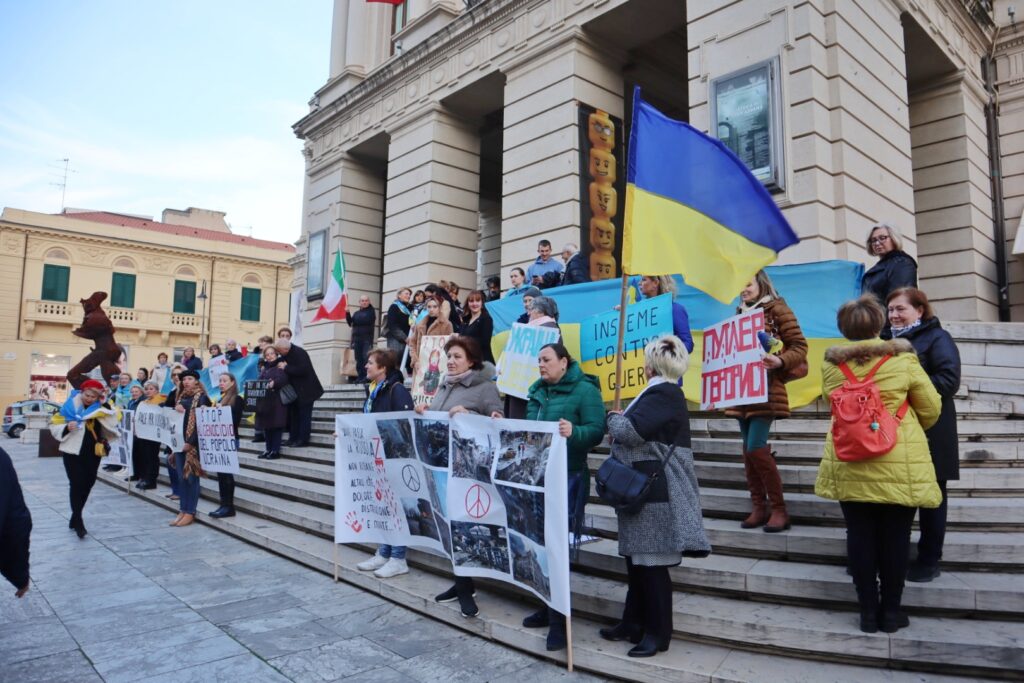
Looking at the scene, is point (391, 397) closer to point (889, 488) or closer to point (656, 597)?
point (656, 597)

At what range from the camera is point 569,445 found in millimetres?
4219

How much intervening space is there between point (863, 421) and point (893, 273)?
274 cm

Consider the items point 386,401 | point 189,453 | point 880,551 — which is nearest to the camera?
point 880,551

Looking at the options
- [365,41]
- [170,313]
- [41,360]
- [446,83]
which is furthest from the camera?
[170,313]

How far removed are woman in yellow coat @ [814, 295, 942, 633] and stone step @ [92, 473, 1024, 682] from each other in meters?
0.15

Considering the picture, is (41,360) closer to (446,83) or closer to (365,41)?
(365,41)

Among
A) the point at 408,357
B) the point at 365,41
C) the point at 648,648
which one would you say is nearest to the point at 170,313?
the point at 365,41

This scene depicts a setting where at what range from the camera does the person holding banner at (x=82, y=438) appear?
767cm

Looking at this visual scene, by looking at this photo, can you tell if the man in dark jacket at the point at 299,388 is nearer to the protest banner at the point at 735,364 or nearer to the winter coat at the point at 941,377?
the protest banner at the point at 735,364

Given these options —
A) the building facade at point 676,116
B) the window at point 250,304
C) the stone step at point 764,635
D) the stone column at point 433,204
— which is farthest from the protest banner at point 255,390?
the window at point 250,304

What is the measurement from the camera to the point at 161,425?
9.48m

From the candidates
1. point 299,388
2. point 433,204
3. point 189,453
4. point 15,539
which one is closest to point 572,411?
point 15,539

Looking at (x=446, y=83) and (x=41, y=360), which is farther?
(x=41, y=360)

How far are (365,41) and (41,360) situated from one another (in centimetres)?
2852
